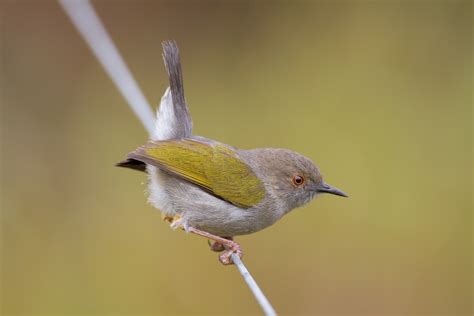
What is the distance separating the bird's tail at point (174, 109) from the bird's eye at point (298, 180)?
2.85ft

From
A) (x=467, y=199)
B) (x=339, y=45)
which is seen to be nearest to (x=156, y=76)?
(x=339, y=45)

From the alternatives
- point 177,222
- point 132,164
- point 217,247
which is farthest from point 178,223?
point 132,164

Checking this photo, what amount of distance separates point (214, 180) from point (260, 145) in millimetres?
2553

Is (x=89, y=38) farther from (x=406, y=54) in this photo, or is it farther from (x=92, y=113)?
(x=406, y=54)

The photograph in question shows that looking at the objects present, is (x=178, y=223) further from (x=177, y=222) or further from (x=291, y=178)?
(x=291, y=178)

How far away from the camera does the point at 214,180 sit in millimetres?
4688

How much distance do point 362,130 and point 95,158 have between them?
9.34ft

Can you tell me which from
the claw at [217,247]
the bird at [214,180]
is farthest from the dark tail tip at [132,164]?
the claw at [217,247]

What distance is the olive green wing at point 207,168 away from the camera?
15.1 ft

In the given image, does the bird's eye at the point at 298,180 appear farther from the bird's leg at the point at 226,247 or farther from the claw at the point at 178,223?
the claw at the point at 178,223

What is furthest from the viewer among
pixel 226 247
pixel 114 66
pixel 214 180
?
pixel 214 180

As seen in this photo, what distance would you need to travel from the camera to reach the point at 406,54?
771 centimetres

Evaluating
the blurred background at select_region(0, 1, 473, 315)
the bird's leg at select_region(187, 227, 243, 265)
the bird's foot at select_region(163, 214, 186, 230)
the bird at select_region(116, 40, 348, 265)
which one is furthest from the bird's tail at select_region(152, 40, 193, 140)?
the blurred background at select_region(0, 1, 473, 315)

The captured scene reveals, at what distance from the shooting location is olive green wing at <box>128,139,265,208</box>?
181 inches
